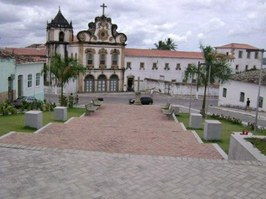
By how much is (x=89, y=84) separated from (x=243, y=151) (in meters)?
39.8

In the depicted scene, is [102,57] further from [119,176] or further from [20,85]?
[119,176]

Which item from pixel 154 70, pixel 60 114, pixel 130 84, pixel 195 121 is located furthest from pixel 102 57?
pixel 195 121

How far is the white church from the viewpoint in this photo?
46656 mm

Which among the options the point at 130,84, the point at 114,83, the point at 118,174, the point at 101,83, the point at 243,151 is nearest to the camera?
the point at 118,174

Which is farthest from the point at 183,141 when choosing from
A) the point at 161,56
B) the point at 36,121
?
the point at 161,56

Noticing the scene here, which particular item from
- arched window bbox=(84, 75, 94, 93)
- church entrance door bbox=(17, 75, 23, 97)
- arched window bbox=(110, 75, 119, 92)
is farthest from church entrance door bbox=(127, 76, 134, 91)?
church entrance door bbox=(17, 75, 23, 97)

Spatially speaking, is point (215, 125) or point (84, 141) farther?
point (215, 125)

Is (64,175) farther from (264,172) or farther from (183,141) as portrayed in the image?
(183,141)

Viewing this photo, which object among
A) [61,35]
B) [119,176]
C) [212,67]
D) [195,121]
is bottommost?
[195,121]

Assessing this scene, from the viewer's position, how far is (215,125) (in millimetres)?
13148

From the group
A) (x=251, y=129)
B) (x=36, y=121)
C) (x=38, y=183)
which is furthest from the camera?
(x=251, y=129)

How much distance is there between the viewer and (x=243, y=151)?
9.05 metres

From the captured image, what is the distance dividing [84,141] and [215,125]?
522cm

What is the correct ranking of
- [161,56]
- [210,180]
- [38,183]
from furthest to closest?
1. [161,56]
2. [210,180]
3. [38,183]
